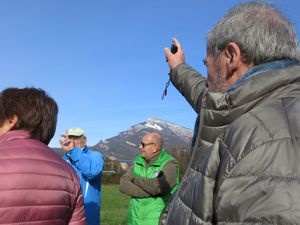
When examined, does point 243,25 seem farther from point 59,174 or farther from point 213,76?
point 59,174

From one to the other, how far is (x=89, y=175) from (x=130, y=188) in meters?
0.86

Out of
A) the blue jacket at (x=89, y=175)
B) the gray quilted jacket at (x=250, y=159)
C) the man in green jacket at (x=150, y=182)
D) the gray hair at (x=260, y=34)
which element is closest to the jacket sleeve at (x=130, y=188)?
the man in green jacket at (x=150, y=182)

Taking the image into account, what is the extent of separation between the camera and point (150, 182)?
5758 millimetres

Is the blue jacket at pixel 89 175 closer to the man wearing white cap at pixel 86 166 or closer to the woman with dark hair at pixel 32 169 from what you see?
the man wearing white cap at pixel 86 166

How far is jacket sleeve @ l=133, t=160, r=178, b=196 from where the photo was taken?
574 cm

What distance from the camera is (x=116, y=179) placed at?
5219cm

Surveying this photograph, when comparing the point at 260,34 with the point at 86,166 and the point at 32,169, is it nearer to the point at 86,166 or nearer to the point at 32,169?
the point at 32,169

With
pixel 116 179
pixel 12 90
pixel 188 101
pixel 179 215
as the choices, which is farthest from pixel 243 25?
pixel 116 179

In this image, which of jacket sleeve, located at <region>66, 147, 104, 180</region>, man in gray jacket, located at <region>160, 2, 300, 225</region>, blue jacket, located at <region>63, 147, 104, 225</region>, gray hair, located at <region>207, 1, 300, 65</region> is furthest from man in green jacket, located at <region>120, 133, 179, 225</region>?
gray hair, located at <region>207, 1, 300, 65</region>

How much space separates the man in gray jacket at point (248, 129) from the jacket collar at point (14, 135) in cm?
123

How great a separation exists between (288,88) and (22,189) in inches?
68.8

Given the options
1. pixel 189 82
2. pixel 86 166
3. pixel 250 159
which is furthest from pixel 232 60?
pixel 86 166

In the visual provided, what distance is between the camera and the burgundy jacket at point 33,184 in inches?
106

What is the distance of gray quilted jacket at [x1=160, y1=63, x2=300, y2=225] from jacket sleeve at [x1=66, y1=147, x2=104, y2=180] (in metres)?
3.42
